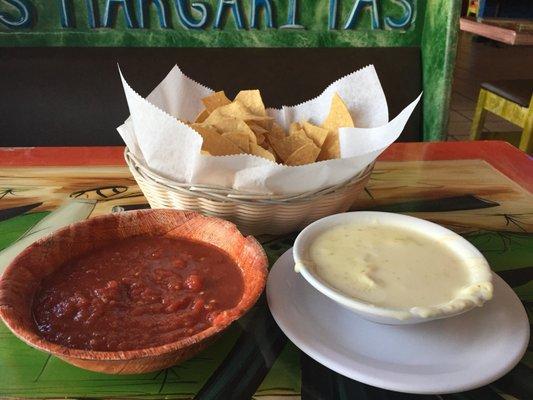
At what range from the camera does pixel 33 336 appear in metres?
0.75

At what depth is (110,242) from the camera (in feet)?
3.43

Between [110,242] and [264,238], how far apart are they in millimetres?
380

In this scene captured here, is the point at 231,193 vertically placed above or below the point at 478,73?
above

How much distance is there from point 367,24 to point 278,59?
0.52m

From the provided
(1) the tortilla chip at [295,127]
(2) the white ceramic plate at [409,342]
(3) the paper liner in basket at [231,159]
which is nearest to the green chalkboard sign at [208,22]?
(1) the tortilla chip at [295,127]

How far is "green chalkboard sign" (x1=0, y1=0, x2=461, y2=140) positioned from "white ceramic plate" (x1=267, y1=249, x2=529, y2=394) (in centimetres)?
192

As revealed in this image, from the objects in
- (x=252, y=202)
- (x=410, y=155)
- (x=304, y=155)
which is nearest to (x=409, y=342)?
(x=252, y=202)

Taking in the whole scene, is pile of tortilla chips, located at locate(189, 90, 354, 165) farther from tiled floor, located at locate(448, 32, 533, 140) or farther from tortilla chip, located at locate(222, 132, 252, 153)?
tiled floor, located at locate(448, 32, 533, 140)

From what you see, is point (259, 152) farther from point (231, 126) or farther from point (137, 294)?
point (137, 294)

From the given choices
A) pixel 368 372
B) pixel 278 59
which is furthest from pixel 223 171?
pixel 278 59

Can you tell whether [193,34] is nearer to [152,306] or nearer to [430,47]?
[430,47]

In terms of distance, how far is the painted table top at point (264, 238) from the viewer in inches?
31.9

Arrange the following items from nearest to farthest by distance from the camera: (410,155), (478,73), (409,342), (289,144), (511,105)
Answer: (409,342) < (289,144) < (410,155) < (511,105) < (478,73)

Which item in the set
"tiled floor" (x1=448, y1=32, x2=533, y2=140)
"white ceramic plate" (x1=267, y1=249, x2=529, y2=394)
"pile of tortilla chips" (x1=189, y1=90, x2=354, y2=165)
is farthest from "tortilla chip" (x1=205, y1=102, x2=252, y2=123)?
"tiled floor" (x1=448, y1=32, x2=533, y2=140)
